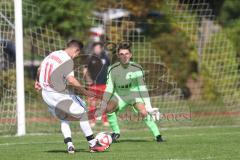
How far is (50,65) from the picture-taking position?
470 inches

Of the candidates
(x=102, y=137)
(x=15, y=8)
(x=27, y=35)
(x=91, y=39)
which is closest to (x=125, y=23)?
(x=27, y=35)

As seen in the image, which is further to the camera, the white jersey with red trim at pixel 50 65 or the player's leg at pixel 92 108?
the player's leg at pixel 92 108

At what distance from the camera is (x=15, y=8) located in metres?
16.4

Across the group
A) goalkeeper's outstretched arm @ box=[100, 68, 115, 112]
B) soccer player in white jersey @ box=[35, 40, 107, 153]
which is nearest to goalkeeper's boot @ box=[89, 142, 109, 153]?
soccer player in white jersey @ box=[35, 40, 107, 153]

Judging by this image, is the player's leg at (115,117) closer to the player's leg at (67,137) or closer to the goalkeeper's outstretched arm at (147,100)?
the goalkeeper's outstretched arm at (147,100)

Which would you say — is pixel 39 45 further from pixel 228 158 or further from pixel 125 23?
pixel 228 158

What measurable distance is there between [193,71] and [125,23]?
7.14 metres

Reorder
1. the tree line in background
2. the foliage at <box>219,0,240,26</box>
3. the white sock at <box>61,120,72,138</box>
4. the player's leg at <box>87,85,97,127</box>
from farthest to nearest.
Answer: the foliage at <box>219,0,240,26</box> < the tree line in background < the player's leg at <box>87,85,97,127</box> < the white sock at <box>61,120,72,138</box>

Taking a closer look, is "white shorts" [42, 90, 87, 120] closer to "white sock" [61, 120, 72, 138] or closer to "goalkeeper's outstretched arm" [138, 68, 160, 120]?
"white sock" [61, 120, 72, 138]

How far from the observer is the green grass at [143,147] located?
11336 mm

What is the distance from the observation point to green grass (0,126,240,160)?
37.2 feet

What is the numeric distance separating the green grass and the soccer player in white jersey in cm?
31

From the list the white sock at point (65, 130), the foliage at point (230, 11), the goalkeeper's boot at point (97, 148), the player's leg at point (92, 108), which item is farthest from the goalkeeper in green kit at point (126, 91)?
the foliage at point (230, 11)

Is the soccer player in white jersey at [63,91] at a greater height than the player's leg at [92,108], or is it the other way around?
the soccer player in white jersey at [63,91]
